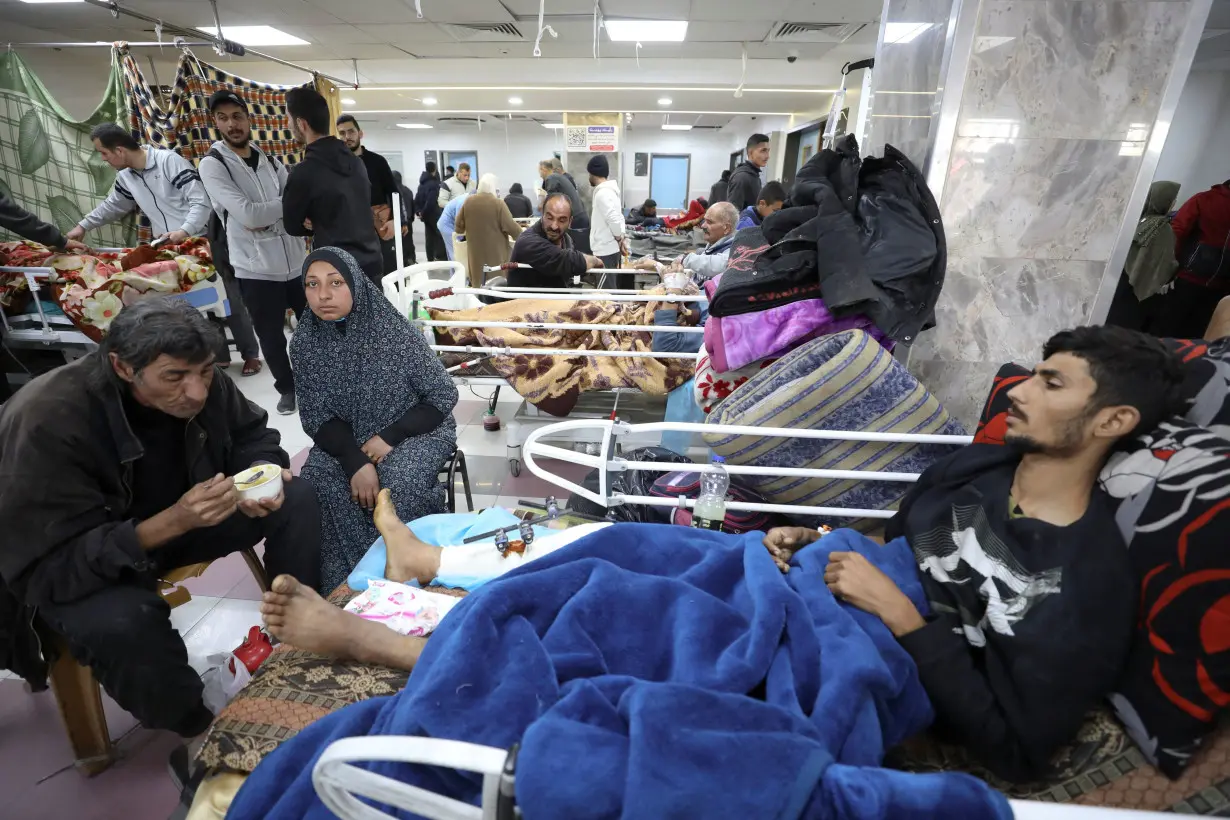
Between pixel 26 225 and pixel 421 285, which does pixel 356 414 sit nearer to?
pixel 421 285

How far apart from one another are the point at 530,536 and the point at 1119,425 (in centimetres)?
128

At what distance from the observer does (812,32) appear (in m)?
6.13

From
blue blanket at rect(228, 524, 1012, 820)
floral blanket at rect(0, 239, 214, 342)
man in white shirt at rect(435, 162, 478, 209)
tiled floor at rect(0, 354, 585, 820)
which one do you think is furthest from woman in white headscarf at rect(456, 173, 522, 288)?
blue blanket at rect(228, 524, 1012, 820)

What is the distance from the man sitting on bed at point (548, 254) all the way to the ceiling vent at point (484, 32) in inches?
140

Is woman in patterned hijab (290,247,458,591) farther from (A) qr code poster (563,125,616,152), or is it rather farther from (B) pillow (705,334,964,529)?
(A) qr code poster (563,125,616,152)

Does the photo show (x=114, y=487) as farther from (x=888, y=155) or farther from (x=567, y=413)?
(x=888, y=155)

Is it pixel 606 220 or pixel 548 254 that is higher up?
pixel 606 220

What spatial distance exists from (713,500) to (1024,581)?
71 centimetres

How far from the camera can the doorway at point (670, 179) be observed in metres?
15.1

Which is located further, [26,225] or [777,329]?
[26,225]

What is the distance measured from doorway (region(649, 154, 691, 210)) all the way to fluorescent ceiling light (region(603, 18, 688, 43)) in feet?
28.7

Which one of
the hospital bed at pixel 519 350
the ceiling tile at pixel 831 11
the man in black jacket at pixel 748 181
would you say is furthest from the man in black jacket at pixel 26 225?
the ceiling tile at pixel 831 11

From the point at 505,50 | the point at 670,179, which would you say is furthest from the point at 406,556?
the point at 670,179

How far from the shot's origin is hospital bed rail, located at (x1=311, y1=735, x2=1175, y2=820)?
2.12 ft
